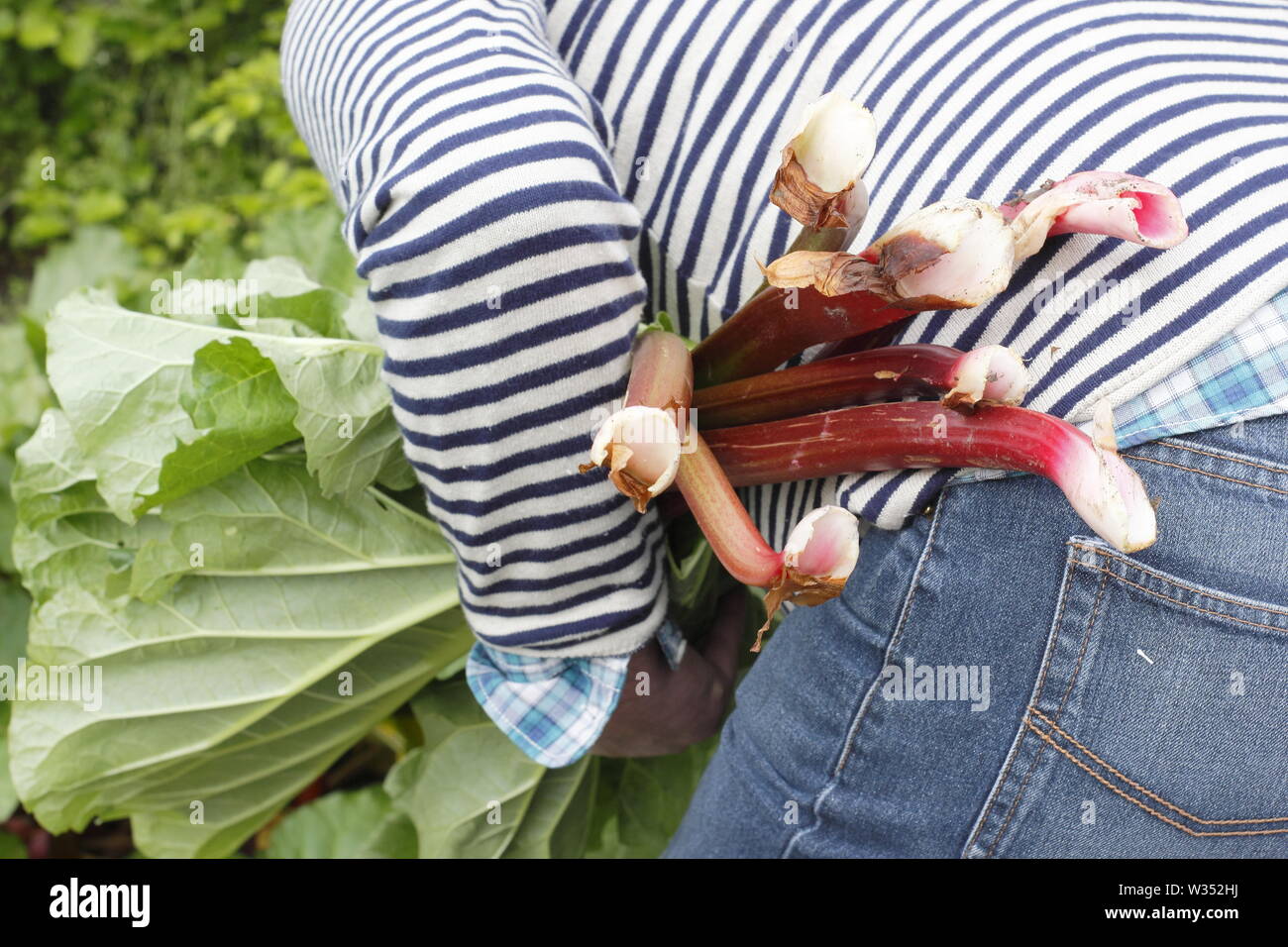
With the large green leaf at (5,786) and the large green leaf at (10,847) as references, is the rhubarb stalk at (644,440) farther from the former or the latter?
the large green leaf at (10,847)

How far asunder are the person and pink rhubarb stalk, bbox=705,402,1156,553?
0.03 m

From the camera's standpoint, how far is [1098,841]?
0.79 metres

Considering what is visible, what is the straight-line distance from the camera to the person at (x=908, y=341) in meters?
0.68

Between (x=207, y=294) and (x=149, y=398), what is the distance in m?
0.16

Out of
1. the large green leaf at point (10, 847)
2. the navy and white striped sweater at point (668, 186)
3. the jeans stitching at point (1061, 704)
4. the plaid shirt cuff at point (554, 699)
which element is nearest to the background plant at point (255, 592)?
the plaid shirt cuff at point (554, 699)

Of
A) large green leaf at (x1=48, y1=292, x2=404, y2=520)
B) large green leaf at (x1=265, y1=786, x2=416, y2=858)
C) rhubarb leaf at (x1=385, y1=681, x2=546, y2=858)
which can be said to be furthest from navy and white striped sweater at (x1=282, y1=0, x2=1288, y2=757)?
large green leaf at (x1=265, y1=786, x2=416, y2=858)

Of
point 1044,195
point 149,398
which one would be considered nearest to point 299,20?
point 149,398

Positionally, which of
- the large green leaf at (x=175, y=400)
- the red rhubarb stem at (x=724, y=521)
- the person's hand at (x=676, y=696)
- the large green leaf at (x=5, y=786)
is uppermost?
the red rhubarb stem at (x=724, y=521)

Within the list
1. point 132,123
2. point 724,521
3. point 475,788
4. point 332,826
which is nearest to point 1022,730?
point 724,521

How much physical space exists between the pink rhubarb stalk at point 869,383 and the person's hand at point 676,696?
26 cm

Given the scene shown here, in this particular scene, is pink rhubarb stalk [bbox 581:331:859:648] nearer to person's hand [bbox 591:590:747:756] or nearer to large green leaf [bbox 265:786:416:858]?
person's hand [bbox 591:590:747:756]

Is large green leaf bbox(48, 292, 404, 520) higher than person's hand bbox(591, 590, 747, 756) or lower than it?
higher

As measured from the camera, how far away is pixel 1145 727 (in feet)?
2.43

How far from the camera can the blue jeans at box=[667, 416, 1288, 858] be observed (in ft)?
2.27
